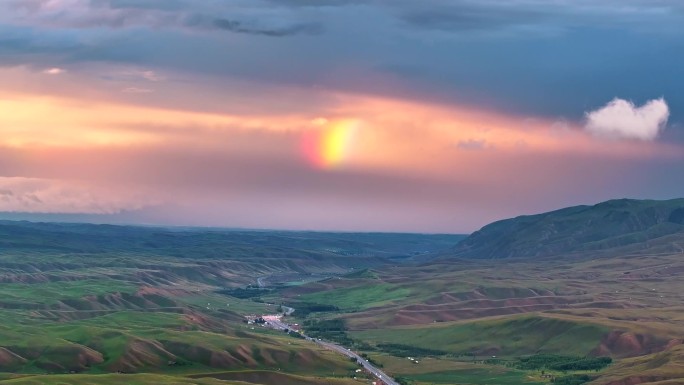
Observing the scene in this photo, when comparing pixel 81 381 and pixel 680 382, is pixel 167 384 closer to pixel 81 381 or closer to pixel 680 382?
pixel 81 381

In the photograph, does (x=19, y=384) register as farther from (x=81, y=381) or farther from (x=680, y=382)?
(x=680, y=382)

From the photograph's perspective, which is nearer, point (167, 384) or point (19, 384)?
point (19, 384)

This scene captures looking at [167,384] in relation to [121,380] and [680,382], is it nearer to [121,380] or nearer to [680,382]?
[121,380]

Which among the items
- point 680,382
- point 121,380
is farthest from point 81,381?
point 680,382

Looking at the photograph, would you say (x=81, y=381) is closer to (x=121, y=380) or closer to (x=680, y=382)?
(x=121, y=380)

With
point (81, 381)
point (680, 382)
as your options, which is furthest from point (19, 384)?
point (680, 382)

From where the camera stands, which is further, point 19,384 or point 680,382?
point 680,382
